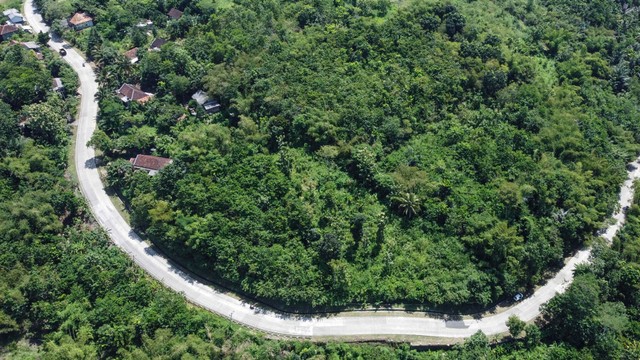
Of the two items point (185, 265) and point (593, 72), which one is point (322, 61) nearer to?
point (185, 265)

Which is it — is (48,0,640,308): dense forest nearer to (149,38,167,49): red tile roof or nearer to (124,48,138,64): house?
(124,48,138,64): house

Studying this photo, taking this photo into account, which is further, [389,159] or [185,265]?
[389,159]

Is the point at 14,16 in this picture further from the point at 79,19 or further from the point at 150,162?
the point at 150,162

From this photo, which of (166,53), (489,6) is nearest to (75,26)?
(166,53)

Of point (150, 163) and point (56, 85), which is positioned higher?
point (150, 163)

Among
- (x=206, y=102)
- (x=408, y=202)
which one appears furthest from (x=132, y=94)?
(x=408, y=202)

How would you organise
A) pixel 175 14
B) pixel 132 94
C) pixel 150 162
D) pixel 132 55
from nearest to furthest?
pixel 150 162, pixel 132 94, pixel 132 55, pixel 175 14

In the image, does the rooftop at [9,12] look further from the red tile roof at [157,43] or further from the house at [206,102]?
the house at [206,102]

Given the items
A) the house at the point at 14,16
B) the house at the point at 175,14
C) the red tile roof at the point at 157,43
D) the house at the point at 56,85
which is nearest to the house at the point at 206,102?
the red tile roof at the point at 157,43
